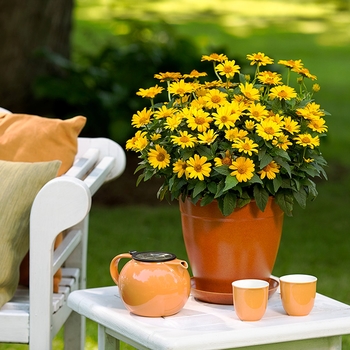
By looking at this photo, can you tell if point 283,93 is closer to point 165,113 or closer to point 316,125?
point 316,125

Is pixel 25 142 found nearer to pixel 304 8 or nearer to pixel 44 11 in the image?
pixel 44 11

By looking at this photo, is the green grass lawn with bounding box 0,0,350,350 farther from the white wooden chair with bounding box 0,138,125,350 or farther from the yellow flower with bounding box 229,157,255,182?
the yellow flower with bounding box 229,157,255,182

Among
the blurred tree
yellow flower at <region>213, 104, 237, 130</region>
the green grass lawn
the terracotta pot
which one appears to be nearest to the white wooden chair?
the terracotta pot

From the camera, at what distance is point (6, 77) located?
16.9 ft

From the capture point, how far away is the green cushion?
207 cm

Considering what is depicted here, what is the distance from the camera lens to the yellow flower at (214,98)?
182 cm

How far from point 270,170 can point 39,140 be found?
86cm

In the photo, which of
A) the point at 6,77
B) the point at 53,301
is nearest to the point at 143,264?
the point at 53,301

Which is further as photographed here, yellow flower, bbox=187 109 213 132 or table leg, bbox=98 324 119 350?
table leg, bbox=98 324 119 350

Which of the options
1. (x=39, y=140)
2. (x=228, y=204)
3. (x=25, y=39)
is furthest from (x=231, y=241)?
(x=25, y=39)

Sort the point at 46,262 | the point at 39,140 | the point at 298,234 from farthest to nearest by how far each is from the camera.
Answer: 1. the point at 298,234
2. the point at 39,140
3. the point at 46,262

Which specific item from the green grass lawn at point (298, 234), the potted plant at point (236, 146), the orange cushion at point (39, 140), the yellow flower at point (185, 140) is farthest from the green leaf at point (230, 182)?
the green grass lawn at point (298, 234)

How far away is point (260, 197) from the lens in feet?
5.90

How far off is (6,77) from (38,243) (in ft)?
10.9
